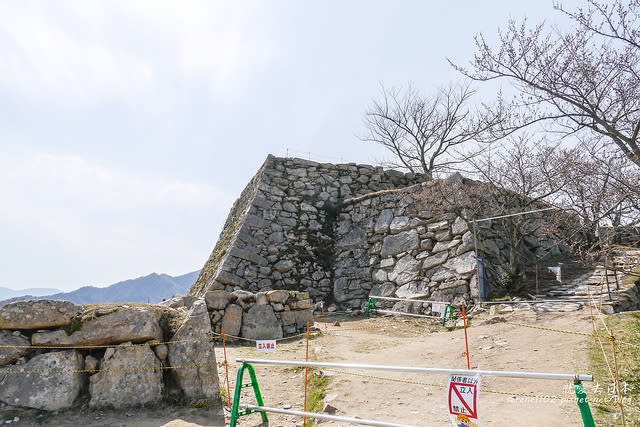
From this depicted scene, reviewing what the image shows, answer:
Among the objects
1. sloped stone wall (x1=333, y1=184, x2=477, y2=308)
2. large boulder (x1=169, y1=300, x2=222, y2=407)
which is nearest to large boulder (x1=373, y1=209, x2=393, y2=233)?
sloped stone wall (x1=333, y1=184, x2=477, y2=308)

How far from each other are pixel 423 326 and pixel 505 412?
547 cm

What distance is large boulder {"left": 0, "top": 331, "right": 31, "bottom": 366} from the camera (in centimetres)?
443

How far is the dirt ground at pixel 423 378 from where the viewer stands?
3910 mm

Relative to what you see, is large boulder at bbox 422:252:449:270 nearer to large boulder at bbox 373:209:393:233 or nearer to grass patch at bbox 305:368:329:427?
large boulder at bbox 373:209:393:233

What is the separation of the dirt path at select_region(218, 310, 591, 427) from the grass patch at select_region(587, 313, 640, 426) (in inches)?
6.6

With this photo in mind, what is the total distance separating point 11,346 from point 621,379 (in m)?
6.68

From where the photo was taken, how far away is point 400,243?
38.8 ft

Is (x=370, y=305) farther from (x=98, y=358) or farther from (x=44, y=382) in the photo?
(x=44, y=382)

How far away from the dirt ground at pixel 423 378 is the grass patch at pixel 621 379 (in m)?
0.14

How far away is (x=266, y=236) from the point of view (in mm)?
12750

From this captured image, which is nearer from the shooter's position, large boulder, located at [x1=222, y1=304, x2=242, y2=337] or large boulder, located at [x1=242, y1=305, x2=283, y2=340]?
large boulder, located at [x1=222, y1=304, x2=242, y2=337]

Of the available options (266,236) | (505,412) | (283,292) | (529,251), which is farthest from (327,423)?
(529,251)

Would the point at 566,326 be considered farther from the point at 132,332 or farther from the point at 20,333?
the point at 20,333

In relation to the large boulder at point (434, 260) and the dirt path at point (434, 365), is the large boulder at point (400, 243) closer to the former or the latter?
the large boulder at point (434, 260)
